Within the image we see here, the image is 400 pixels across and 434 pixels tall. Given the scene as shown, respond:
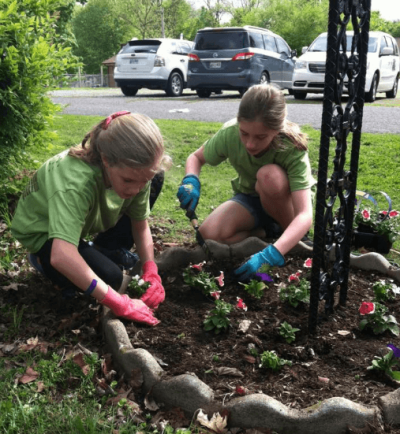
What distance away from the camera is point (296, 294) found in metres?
2.68

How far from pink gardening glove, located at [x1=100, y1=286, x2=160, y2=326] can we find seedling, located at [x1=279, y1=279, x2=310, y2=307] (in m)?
0.65

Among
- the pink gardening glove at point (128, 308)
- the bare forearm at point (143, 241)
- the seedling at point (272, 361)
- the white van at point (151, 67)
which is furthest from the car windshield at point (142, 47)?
the seedling at point (272, 361)

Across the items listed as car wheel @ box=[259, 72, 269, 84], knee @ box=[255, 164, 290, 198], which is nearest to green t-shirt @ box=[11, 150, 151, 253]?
knee @ box=[255, 164, 290, 198]

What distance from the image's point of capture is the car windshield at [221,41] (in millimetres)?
12836

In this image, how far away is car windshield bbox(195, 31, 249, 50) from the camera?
12836 mm

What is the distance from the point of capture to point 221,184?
516 cm

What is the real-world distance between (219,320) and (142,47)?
531 inches

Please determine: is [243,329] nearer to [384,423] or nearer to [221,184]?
[384,423]

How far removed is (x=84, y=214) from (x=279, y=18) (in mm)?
46263

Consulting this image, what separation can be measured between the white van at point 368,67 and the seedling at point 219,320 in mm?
9371

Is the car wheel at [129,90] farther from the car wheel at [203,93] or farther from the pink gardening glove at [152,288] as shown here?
the pink gardening glove at [152,288]

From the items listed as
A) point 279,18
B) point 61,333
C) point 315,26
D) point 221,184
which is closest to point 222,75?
point 221,184

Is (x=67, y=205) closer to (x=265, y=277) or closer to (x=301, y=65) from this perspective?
(x=265, y=277)

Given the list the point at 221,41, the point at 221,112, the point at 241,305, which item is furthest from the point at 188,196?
the point at 221,41
